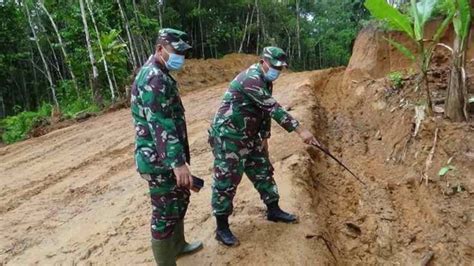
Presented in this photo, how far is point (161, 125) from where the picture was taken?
10.1 ft

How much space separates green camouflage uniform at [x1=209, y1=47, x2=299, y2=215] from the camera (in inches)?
148

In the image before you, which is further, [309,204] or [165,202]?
[309,204]

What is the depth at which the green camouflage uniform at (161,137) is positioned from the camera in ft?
10.1

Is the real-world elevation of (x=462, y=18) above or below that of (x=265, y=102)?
above

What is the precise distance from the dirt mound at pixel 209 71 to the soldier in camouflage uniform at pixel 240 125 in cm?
1299

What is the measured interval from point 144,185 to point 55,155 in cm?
336

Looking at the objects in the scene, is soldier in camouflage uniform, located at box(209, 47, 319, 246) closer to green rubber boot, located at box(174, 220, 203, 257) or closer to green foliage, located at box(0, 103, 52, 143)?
green rubber boot, located at box(174, 220, 203, 257)

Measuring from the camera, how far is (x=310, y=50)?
30.7 meters

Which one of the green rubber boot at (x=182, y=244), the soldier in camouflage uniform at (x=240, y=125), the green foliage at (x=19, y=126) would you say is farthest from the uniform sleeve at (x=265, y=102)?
the green foliage at (x=19, y=126)

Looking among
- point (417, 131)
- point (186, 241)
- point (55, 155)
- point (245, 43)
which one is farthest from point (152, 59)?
point (245, 43)

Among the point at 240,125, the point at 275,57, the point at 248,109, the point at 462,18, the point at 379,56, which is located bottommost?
the point at 379,56

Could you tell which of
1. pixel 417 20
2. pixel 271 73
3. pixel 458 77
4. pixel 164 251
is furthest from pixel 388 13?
pixel 164 251

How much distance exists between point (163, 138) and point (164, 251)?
0.92m

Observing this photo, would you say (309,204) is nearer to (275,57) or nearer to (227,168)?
(227,168)
